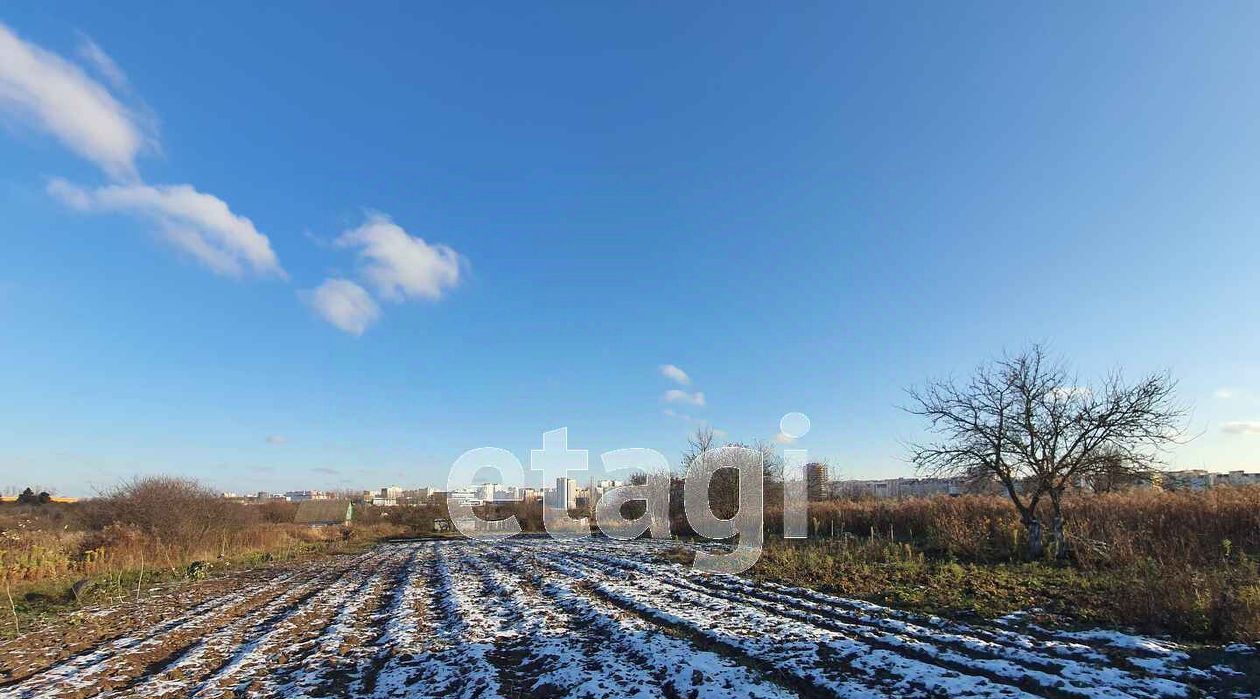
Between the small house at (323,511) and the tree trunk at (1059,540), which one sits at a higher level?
the tree trunk at (1059,540)

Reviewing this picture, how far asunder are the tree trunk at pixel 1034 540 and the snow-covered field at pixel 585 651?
672 cm

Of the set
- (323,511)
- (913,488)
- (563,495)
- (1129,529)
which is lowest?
(323,511)

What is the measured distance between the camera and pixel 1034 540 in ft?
44.7

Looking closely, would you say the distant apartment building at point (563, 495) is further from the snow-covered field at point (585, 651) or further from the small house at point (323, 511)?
the snow-covered field at point (585, 651)

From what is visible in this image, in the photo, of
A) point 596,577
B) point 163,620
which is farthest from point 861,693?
point 163,620

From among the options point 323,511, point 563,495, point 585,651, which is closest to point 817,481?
point 563,495

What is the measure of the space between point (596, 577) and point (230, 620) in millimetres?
6875

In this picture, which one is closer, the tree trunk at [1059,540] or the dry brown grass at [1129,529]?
the dry brown grass at [1129,529]

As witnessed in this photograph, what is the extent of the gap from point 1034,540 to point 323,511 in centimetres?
6030

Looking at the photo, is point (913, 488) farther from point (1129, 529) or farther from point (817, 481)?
point (1129, 529)

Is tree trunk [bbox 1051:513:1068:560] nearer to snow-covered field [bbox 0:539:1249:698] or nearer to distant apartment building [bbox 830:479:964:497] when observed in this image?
distant apartment building [bbox 830:479:964:497]

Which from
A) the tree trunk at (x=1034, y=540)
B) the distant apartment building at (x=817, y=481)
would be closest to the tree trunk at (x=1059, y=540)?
the tree trunk at (x=1034, y=540)

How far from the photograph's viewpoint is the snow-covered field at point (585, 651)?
577 centimetres

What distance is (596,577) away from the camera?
13.5 meters
